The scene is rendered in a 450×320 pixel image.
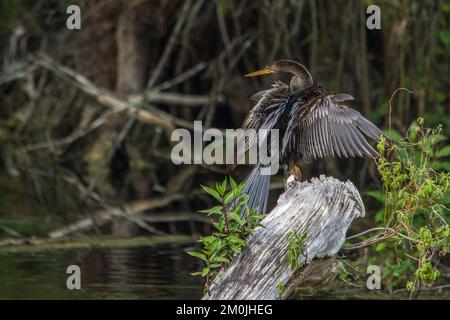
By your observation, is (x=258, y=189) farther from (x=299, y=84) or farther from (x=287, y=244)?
(x=299, y=84)

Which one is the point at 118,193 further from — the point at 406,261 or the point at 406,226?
the point at 406,226

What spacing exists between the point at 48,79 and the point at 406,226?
9.14m

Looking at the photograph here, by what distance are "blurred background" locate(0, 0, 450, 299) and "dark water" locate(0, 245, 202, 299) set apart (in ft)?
0.05

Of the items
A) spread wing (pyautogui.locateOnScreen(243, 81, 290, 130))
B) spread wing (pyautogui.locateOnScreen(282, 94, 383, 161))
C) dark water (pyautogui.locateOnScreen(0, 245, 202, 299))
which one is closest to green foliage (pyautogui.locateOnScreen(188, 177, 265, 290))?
spread wing (pyautogui.locateOnScreen(282, 94, 383, 161))

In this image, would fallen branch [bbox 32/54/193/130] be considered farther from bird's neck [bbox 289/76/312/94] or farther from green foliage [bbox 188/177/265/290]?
green foliage [bbox 188/177/265/290]

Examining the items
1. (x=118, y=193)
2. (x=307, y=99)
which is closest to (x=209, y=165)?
(x=118, y=193)

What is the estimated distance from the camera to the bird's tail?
14.3 ft

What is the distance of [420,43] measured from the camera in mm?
8898

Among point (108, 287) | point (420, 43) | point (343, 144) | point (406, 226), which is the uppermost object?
point (420, 43)

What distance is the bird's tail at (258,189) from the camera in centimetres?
435

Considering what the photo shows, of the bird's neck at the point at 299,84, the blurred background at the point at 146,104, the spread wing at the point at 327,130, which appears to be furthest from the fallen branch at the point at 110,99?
the spread wing at the point at 327,130

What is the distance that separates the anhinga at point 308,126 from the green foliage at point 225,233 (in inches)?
25.9

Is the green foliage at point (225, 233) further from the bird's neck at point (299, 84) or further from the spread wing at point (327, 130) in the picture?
the bird's neck at point (299, 84)

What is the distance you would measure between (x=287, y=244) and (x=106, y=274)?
2722 millimetres
